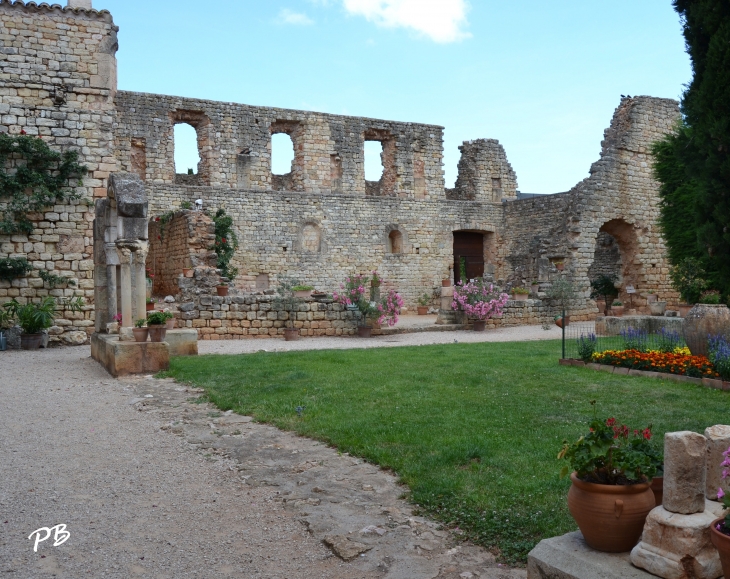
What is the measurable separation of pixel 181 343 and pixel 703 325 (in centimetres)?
845

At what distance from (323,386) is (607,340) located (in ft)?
24.2

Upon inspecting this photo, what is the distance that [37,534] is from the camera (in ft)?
13.4

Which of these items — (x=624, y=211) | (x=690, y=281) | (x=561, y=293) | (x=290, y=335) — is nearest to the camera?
(x=290, y=335)

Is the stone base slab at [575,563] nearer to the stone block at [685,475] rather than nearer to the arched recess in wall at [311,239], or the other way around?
the stone block at [685,475]

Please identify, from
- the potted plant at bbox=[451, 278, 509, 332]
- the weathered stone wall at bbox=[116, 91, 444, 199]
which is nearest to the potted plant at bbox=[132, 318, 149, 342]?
the potted plant at bbox=[451, 278, 509, 332]

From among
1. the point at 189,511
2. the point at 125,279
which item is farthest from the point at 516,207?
the point at 189,511

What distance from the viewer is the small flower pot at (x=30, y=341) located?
45.4ft

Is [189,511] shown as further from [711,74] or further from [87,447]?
[711,74]

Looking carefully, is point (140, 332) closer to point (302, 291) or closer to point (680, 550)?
point (302, 291)

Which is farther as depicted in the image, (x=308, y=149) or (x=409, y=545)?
(x=308, y=149)

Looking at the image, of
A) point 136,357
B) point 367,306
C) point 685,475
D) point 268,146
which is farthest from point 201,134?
point 685,475

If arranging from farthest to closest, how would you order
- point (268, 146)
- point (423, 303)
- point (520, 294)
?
1. point (423, 303)
2. point (268, 146)
3. point (520, 294)

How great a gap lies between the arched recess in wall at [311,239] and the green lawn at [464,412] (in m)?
11.6

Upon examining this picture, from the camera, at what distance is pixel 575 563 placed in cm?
311
